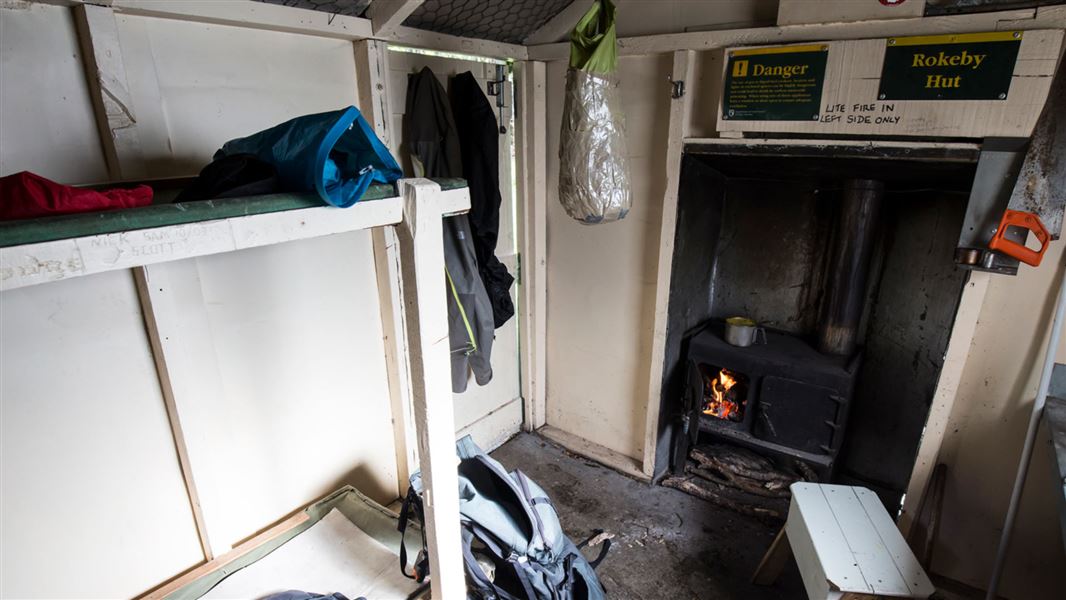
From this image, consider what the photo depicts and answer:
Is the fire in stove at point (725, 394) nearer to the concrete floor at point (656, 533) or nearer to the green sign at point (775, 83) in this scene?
the concrete floor at point (656, 533)

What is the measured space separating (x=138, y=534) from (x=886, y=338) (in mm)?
2743

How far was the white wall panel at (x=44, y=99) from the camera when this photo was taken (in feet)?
3.79

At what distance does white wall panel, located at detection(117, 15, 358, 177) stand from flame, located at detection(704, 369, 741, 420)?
6.35 ft

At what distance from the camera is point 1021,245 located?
1456mm

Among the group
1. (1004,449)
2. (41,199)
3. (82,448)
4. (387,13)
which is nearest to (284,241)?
(41,199)

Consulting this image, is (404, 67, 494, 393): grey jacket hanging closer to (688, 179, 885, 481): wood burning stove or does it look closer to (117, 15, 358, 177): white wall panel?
(117, 15, 358, 177): white wall panel

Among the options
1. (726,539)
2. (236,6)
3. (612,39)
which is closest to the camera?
(236,6)

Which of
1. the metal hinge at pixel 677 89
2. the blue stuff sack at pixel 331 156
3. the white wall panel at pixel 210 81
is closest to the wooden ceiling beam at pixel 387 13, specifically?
the white wall panel at pixel 210 81

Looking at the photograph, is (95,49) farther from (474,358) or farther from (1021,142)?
(1021,142)

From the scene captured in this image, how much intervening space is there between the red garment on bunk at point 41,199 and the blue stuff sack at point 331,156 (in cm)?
27

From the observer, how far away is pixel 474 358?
2.28 m

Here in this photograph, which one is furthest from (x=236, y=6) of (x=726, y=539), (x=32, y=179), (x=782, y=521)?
(x=782, y=521)

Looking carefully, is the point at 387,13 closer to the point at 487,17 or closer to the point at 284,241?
the point at 487,17

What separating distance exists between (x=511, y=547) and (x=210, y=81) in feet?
5.35
